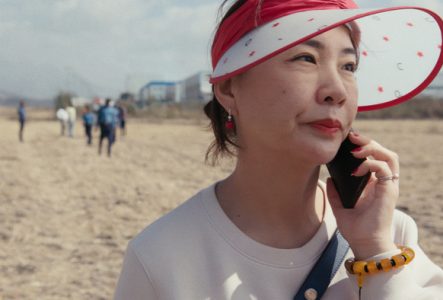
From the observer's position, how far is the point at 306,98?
1.30m

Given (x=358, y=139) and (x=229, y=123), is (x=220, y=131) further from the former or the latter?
(x=358, y=139)

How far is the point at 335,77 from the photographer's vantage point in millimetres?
1333

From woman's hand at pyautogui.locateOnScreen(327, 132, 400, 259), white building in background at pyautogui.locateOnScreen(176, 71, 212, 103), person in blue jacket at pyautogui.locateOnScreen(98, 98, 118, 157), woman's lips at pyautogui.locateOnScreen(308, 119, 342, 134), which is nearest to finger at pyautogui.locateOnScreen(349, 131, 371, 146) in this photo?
woman's hand at pyautogui.locateOnScreen(327, 132, 400, 259)

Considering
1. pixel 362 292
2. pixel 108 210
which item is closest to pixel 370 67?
pixel 362 292

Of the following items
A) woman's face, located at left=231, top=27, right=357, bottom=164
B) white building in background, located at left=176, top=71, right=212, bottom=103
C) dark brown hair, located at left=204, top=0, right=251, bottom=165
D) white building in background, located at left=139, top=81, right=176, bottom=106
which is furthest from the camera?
white building in background, located at left=139, top=81, right=176, bottom=106

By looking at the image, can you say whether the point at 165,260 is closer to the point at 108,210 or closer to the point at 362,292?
the point at 362,292

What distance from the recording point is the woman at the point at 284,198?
1312 mm

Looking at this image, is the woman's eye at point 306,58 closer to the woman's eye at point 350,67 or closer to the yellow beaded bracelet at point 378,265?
the woman's eye at point 350,67

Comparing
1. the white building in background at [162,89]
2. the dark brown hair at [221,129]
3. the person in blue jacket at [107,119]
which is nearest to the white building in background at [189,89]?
the white building in background at [162,89]

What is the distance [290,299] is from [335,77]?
52 centimetres

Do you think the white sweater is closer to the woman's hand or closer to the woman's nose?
the woman's hand

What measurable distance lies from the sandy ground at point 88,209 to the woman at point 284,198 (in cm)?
66

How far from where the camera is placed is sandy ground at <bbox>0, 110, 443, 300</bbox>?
17.1 ft

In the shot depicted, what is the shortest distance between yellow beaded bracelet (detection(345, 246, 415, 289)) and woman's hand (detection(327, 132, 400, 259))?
0.03 metres
